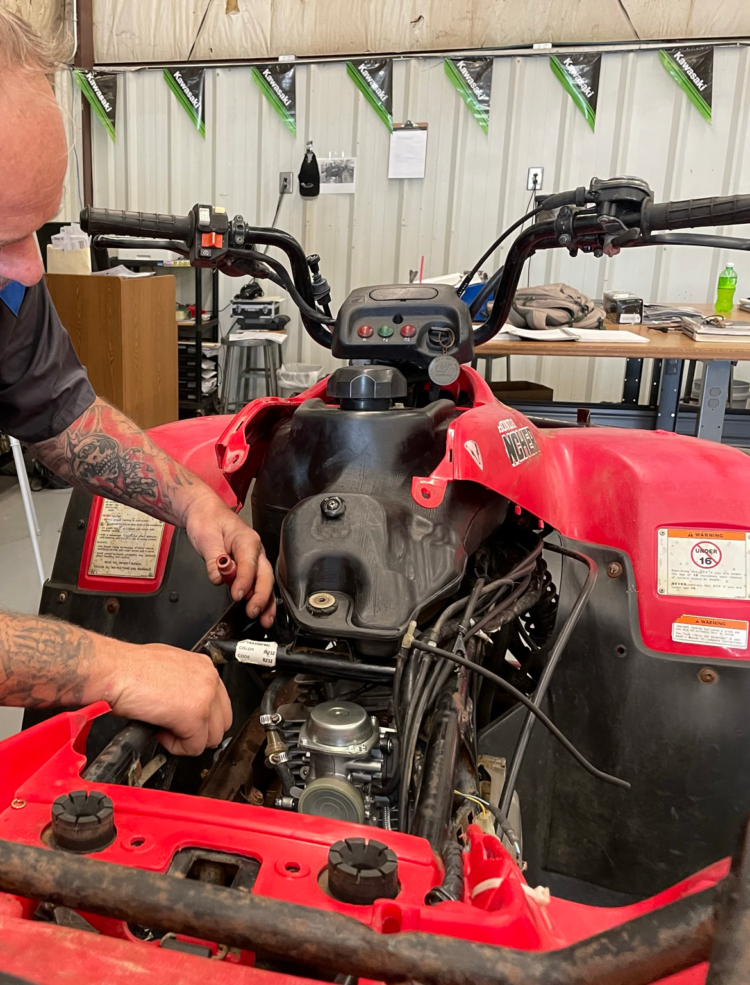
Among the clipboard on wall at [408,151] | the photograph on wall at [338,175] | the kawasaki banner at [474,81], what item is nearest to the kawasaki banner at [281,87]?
the photograph on wall at [338,175]

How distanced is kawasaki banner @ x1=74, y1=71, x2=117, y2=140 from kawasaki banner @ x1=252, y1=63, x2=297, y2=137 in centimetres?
121

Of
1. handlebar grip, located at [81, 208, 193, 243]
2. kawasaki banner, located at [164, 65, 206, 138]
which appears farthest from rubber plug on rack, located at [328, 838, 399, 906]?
kawasaki banner, located at [164, 65, 206, 138]

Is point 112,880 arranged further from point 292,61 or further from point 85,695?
point 292,61

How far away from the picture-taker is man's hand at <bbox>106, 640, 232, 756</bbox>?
2.73 ft

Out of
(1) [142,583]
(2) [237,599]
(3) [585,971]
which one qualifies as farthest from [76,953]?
(1) [142,583]

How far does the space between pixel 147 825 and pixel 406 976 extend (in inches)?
12.4

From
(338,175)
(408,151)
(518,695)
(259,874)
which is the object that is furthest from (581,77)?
(259,874)

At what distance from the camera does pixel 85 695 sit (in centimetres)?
83

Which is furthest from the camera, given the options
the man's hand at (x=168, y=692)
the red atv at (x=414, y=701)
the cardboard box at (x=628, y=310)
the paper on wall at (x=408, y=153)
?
the paper on wall at (x=408, y=153)

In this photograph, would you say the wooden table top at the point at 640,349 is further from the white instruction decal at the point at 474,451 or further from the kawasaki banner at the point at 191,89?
the kawasaki banner at the point at 191,89

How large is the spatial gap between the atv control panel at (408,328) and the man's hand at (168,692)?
640 millimetres

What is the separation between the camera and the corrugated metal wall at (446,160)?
5375 millimetres

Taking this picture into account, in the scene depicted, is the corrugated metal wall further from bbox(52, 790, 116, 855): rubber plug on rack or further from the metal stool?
bbox(52, 790, 116, 855): rubber plug on rack

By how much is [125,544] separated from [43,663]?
0.61 meters
